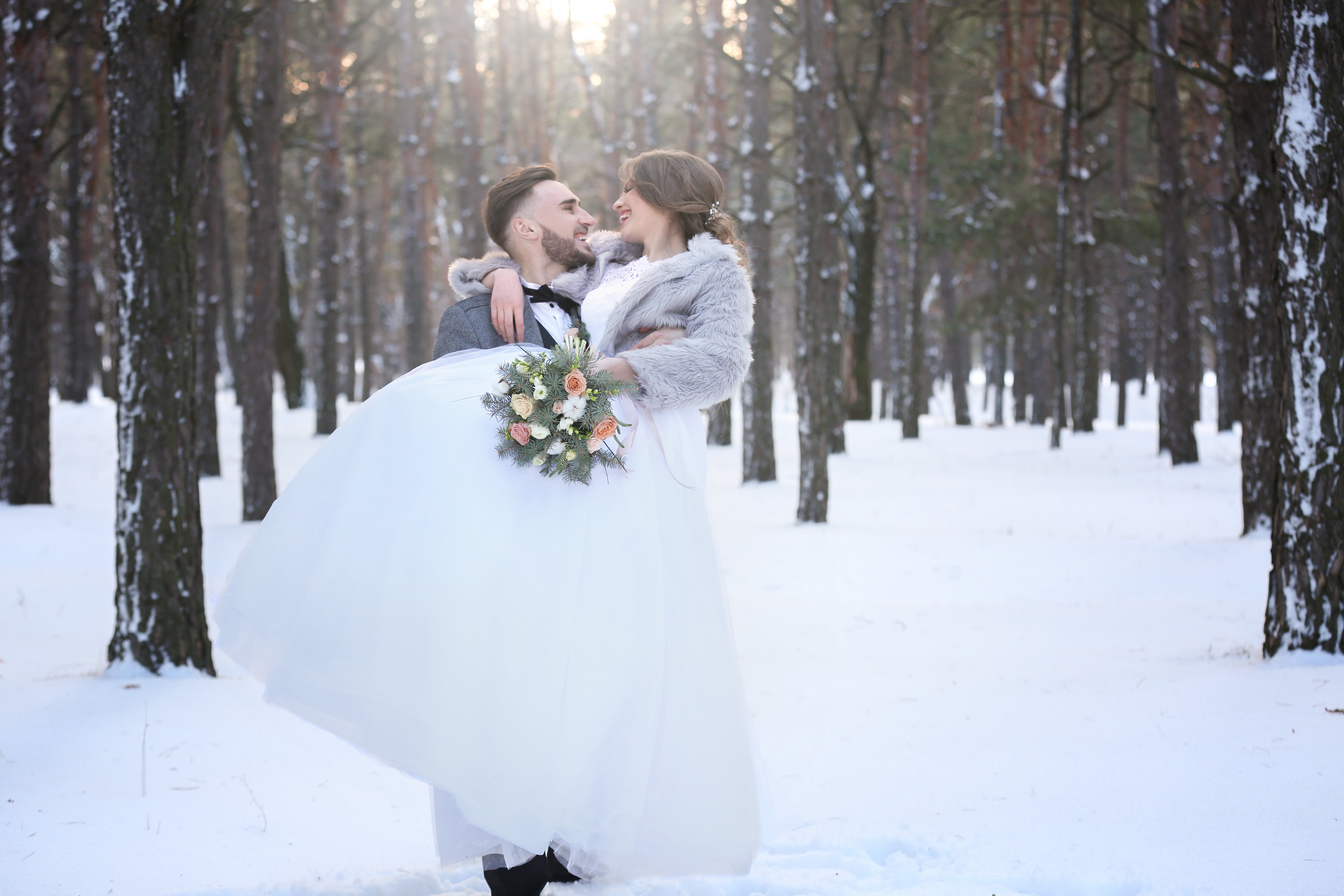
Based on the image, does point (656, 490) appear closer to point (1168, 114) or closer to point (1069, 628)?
point (1069, 628)

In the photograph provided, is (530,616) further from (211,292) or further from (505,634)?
(211,292)

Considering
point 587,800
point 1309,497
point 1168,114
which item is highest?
point 1168,114

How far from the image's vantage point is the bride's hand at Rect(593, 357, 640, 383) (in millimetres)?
2801

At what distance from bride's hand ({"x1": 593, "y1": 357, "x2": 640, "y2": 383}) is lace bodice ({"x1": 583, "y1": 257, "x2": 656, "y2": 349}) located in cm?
22

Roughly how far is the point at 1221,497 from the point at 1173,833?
10216mm

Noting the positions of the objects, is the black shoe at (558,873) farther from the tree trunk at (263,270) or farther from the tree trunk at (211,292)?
the tree trunk at (211,292)

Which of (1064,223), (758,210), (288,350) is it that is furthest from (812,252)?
(288,350)

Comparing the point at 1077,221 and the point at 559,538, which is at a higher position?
the point at 1077,221

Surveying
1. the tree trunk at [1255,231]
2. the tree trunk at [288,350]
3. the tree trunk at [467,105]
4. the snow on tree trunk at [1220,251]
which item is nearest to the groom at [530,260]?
the tree trunk at [1255,231]

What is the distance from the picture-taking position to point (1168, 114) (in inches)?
588

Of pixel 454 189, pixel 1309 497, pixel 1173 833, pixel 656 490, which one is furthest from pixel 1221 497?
pixel 454 189

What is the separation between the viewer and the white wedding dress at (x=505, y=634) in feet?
8.36

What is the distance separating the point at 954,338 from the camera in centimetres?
2564

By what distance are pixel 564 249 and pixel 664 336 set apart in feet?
1.72
